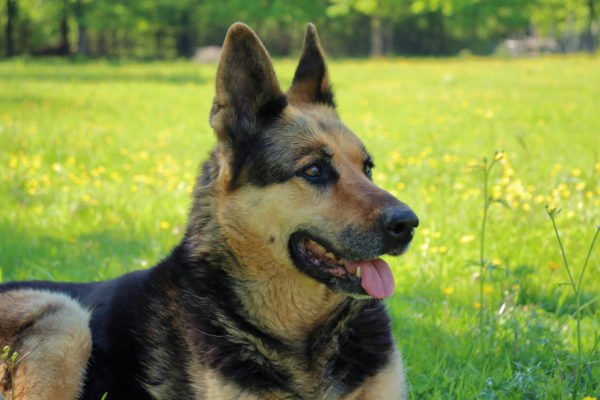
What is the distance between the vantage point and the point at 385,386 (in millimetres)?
2971

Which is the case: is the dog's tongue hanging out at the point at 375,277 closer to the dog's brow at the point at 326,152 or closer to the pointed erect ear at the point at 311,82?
the dog's brow at the point at 326,152

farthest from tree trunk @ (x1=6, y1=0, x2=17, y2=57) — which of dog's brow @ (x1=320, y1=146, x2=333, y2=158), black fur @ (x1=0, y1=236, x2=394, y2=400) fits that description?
dog's brow @ (x1=320, y1=146, x2=333, y2=158)

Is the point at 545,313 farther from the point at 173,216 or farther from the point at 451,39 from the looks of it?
the point at 451,39

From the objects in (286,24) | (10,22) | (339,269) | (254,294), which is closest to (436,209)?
(339,269)

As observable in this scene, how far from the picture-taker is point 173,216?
259 inches

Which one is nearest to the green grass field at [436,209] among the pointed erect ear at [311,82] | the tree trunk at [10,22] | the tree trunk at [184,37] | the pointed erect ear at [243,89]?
the pointed erect ear at [311,82]

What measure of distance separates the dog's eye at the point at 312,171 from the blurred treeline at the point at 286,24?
149ft

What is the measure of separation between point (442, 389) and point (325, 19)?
187ft

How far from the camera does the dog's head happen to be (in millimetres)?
2965

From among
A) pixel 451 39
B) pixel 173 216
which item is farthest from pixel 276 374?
pixel 451 39

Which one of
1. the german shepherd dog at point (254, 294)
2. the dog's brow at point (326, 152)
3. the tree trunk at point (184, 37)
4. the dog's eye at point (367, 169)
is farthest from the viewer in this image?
the tree trunk at point (184, 37)

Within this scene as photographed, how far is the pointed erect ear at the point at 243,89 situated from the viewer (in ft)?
10.2

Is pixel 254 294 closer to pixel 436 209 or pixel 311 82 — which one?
pixel 311 82

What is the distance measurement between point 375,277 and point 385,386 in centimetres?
56
